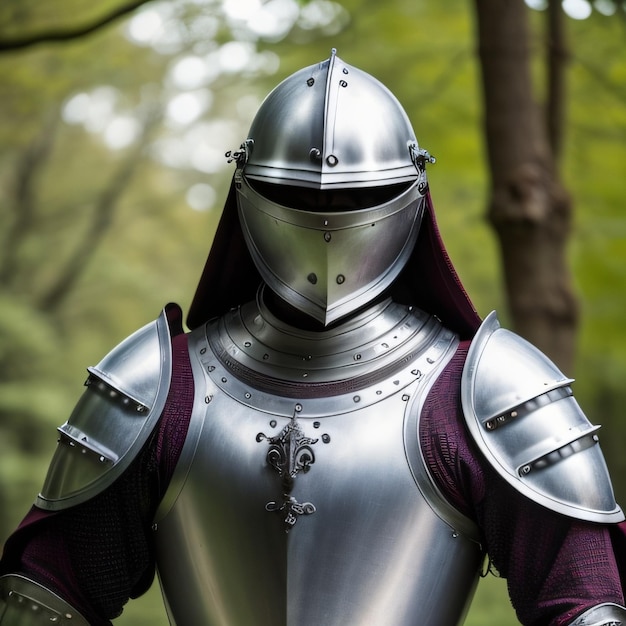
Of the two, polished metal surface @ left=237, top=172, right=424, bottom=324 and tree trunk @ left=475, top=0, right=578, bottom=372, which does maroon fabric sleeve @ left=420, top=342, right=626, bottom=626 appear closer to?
polished metal surface @ left=237, top=172, right=424, bottom=324

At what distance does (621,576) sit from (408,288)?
0.98 metres

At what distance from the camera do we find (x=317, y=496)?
2680 mm

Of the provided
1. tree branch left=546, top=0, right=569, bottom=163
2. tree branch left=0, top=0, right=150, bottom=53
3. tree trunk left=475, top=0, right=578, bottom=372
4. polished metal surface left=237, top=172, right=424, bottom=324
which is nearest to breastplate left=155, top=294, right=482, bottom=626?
polished metal surface left=237, top=172, right=424, bottom=324

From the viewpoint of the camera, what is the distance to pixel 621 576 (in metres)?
2.66

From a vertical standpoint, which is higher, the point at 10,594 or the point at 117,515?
the point at 117,515

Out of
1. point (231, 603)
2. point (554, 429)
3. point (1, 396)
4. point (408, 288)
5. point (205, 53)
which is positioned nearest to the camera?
point (554, 429)

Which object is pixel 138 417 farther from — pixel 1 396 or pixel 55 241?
pixel 55 241

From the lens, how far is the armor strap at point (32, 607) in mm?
2781

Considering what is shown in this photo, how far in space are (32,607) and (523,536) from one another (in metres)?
1.30

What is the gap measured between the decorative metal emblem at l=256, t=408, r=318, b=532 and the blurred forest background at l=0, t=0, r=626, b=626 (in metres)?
3.20

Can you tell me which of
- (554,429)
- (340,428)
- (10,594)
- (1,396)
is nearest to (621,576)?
(554,429)

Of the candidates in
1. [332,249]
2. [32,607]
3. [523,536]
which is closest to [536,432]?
[523,536]

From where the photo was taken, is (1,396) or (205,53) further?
(1,396)

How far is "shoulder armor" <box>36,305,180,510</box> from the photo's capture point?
2.78 m
